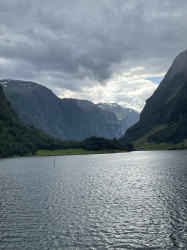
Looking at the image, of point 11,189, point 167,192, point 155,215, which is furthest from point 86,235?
point 11,189

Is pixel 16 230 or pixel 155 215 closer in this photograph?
pixel 16 230

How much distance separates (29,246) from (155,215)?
25.2 metres

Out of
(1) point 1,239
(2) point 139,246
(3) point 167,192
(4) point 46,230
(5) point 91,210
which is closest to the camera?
(2) point 139,246

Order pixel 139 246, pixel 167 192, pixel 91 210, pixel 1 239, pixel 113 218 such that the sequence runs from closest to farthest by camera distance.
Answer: pixel 139 246 → pixel 1 239 → pixel 113 218 → pixel 91 210 → pixel 167 192

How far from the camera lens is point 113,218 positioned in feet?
161

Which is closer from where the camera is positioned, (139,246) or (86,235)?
(139,246)

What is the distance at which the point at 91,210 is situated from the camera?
182ft

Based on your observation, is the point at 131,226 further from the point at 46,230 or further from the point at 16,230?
the point at 16,230

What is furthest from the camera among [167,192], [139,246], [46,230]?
[167,192]

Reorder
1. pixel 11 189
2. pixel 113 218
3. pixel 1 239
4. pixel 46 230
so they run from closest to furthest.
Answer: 1. pixel 1 239
2. pixel 46 230
3. pixel 113 218
4. pixel 11 189

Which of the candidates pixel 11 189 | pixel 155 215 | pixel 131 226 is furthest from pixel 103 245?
pixel 11 189

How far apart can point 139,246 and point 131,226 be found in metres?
8.75

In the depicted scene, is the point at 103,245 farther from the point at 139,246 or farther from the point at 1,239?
the point at 1,239

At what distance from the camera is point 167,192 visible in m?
72.1
